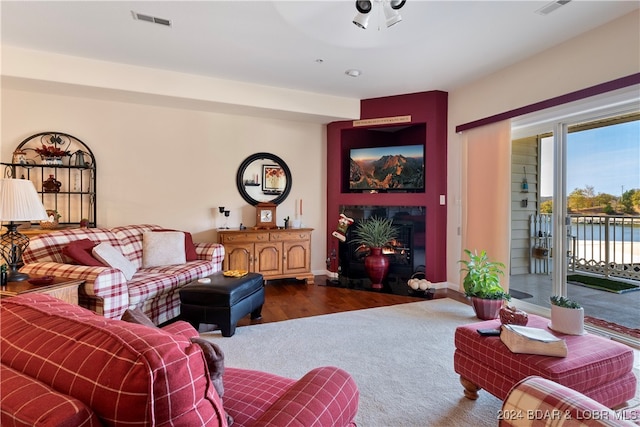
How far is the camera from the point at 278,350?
2543 mm

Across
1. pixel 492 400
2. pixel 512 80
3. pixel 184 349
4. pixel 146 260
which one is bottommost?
pixel 492 400

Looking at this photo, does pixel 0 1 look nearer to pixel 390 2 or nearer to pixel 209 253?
pixel 209 253

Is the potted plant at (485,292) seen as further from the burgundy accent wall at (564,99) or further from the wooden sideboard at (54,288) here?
the wooden sideboard at (54,288)

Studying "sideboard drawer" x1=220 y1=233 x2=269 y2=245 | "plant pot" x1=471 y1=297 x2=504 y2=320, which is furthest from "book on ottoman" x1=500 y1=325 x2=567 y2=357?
"sideboard drawer" x1=220 y1=233 x2=269 y2=245

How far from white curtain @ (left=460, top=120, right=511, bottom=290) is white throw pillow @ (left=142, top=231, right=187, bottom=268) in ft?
11.6

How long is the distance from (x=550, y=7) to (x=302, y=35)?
80.1 inches

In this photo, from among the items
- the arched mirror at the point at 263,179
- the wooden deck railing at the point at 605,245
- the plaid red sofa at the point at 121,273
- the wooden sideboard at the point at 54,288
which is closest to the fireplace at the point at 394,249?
the arched mirror at the point at 263,179

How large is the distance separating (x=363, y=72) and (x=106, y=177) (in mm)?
3500

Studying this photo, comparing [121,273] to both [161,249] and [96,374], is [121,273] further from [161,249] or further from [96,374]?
[96,374]

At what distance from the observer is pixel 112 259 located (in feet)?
9.82

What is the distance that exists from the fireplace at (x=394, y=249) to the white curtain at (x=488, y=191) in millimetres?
613

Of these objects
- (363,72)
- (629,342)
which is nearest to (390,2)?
(363,72)

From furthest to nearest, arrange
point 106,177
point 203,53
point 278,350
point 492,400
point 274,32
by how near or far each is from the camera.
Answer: point 106,177, point 203,53, point 274,32, point 278,350, point 492,400

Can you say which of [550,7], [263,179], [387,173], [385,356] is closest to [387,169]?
[387,173]
